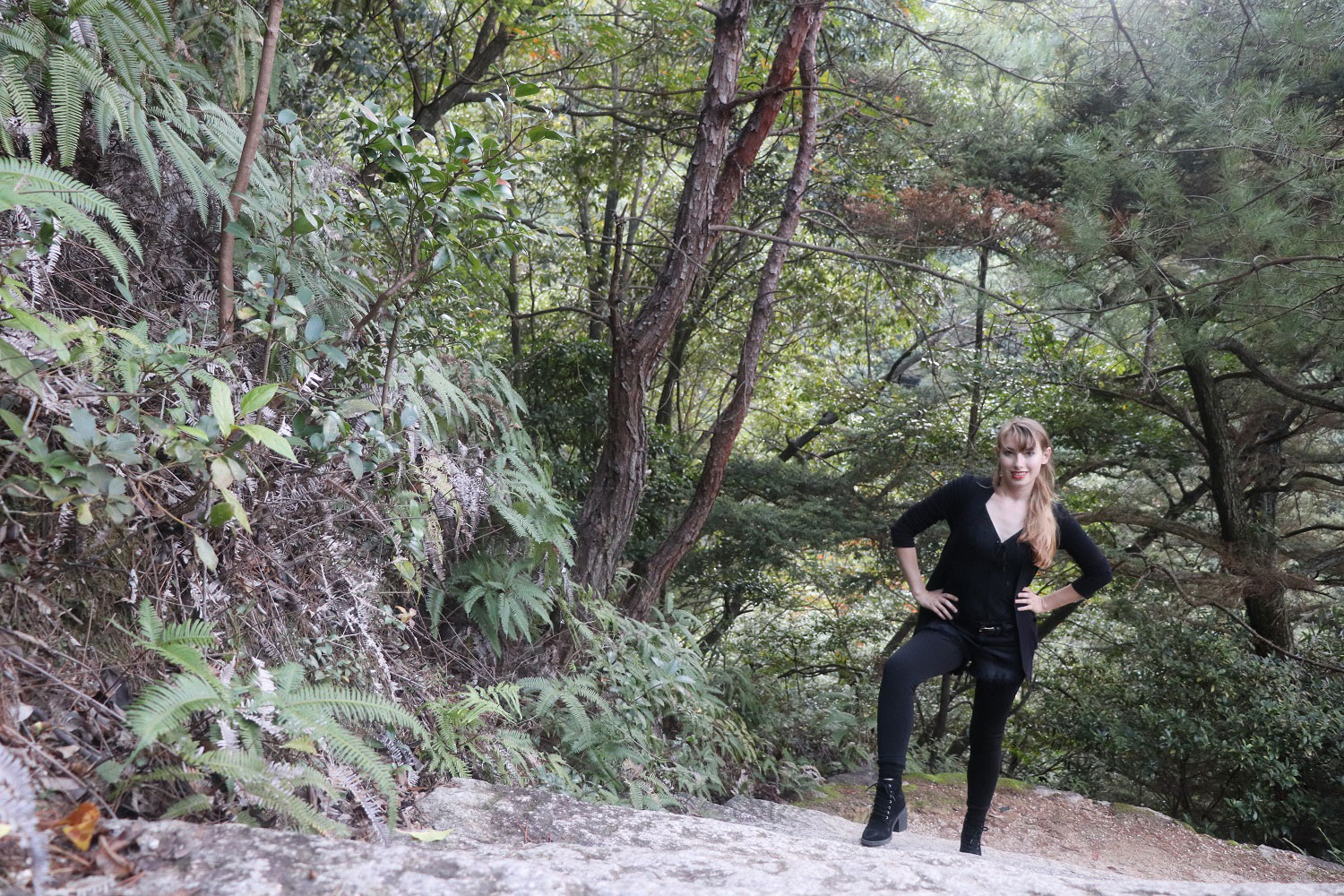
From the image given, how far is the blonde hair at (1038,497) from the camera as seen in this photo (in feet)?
12.0

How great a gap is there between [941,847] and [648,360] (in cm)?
328

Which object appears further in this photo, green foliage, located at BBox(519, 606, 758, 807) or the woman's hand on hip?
green foliage, located at BBox(519, 606, 758, 807)

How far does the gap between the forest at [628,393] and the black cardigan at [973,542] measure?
41.8 inches

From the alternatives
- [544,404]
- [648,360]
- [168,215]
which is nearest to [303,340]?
[168,215]

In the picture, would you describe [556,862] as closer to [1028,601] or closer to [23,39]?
[1028,601]

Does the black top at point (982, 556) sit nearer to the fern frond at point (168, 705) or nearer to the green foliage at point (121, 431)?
the green foliage at point (121, 431)

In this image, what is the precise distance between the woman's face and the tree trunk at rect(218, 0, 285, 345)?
311 cm

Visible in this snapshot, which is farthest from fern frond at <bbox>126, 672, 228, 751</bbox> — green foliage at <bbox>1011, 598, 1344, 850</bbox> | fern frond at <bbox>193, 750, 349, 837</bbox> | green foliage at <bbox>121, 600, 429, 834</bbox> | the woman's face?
green foliage at <bbox>1011, 598, 1344, 850</bbox>

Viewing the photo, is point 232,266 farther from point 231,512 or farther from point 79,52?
point 231,512

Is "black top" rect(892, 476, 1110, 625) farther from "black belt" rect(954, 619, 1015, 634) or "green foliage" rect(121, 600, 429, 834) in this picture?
"green foliage" rect(121, 600, 429, 834)

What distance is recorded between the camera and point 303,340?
3.21m

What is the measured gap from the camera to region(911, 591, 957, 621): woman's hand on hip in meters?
3.80

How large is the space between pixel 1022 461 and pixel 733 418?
3.05m

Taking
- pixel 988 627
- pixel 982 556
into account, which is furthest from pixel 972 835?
pixel 982 556
